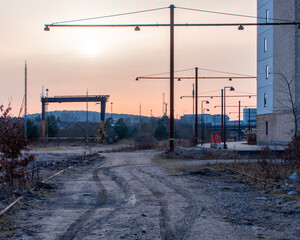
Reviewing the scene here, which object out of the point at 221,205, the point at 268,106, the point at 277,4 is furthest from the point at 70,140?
the point at 221,205

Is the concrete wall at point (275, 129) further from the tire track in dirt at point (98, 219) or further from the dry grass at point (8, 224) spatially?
the dry grass at point (8, 224)

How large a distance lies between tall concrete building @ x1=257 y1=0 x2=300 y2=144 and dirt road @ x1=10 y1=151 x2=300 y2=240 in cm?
2387

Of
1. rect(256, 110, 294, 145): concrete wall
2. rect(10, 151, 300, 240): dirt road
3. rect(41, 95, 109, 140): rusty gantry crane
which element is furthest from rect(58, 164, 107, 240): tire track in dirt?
rect(41, 95, 109, 140): rusty gantry crane

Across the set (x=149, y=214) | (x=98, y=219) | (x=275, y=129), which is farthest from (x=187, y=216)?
(x=275, y=129)

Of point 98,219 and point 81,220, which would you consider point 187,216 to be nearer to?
point 98,219

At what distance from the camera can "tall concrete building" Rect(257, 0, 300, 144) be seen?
1544 inches

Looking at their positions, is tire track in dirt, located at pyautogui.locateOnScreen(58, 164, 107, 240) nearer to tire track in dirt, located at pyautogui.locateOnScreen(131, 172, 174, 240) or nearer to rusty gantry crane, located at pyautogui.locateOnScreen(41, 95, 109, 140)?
tire track in dirt, located at pyautogui.locateOnScreen(131, 172, 174, 240)

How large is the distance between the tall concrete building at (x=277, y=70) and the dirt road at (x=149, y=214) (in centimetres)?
2387

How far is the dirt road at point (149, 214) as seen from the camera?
839 centimetres

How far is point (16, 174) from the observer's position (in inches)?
519

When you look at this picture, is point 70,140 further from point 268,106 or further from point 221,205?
point 221,205

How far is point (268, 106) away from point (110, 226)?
40.5m

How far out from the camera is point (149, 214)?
10289mm

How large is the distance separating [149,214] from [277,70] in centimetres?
3598
